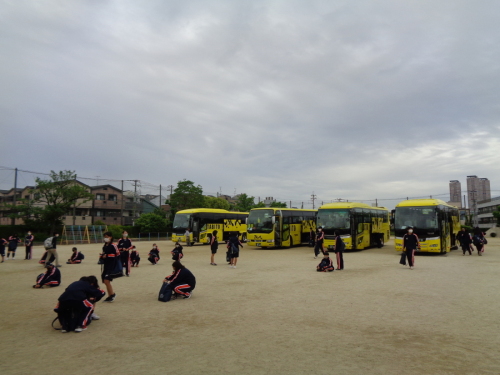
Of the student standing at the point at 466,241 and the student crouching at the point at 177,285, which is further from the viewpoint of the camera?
the student standing at the point at 466,241

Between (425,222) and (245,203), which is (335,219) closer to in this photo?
(425,222)

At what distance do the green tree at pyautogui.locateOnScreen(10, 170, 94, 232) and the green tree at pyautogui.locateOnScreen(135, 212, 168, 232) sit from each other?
27.3 feet

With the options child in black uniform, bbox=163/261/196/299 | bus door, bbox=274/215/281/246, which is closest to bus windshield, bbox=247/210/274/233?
bus door, bbox=274/215/281/246

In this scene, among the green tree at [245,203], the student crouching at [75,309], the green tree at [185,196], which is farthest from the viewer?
the green tree at [245,203]

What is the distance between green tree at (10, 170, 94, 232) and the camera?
37.4 m

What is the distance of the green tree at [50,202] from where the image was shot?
37375mm

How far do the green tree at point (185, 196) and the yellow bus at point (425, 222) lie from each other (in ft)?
112

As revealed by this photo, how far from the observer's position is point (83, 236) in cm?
4069

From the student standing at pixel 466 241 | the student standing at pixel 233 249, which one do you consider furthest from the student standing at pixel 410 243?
the student standing at pixel 466 241

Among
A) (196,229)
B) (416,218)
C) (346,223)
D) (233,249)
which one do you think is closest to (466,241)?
(416,218)

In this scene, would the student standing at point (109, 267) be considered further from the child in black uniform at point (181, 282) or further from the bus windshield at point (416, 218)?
the bus windshield at point (416, 218)

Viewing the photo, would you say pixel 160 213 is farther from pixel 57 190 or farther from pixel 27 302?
pixel 27 302

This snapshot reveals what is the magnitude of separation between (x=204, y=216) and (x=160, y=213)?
65.4 feet

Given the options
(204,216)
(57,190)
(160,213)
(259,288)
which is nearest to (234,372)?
(259,288)
